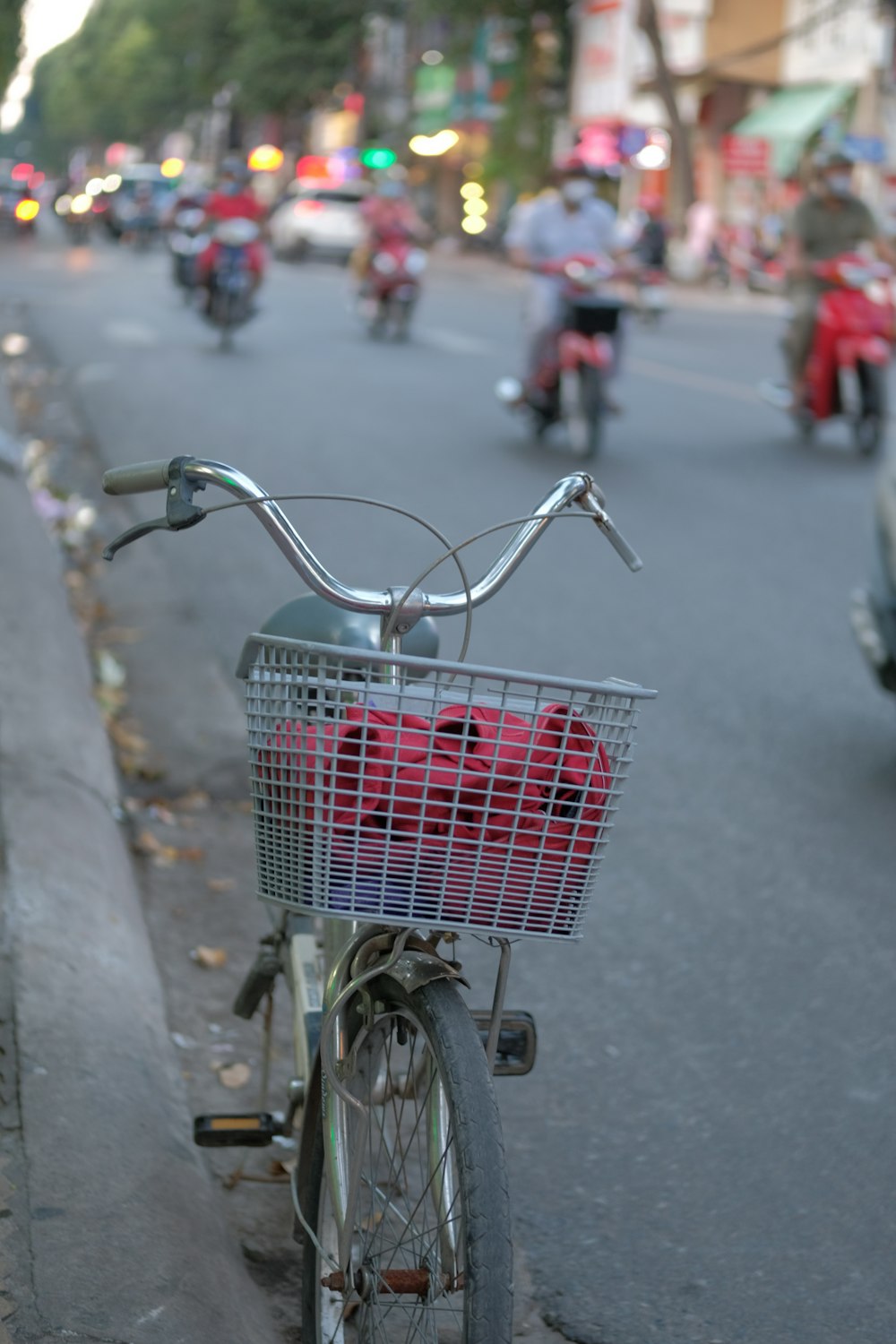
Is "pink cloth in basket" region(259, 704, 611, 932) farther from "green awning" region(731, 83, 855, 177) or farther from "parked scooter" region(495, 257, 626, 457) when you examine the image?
"green awning" region(731, 83, 855, 177)

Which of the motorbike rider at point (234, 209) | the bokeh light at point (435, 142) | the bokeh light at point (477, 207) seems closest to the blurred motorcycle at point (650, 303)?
the motorbike rider at point (234, 209)

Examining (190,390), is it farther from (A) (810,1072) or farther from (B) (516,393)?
(A) (810,1072)

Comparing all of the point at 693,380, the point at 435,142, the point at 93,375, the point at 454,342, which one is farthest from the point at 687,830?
the point at 435,142

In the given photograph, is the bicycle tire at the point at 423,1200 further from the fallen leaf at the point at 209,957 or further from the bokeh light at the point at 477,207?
the bokeh light at the point at 477,207

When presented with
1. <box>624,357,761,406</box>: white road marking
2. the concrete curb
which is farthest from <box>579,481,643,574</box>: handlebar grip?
<box>624,357,761,406</box>: white road marking

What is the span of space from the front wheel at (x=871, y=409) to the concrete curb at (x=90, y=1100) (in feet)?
26.5

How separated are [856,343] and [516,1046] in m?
10.2

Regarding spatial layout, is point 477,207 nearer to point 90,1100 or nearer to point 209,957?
point 209,957

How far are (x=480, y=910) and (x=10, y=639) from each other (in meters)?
3.90

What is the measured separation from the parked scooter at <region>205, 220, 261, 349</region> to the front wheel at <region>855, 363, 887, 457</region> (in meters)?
8.21

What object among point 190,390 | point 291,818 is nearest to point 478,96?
point 190,390

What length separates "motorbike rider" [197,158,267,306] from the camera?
20.3m

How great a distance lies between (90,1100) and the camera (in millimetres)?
3234

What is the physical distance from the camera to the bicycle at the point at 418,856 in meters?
2.24
